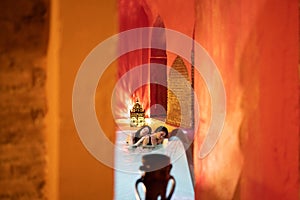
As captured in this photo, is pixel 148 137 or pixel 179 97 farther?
pixel 179 97

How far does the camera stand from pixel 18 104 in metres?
0.92

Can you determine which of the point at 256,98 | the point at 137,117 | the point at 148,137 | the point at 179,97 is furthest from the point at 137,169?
the point at 137,117

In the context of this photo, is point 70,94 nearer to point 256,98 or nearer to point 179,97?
point 256,98

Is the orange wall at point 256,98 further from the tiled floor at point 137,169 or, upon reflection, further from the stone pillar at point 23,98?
the stone pillar at point 23,98

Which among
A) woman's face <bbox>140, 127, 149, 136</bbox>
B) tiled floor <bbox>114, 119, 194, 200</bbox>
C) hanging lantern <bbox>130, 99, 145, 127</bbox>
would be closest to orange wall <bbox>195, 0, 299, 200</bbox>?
tiled floor <bbox>114, 119, 194, 200</bbox>

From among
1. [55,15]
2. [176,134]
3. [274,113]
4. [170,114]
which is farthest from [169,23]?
[55,15]

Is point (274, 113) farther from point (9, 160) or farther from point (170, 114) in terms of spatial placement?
point (170, 114)

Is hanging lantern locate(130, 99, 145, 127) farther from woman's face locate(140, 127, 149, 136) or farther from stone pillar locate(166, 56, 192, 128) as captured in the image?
woman's face locate(140, 127, 149, 136)

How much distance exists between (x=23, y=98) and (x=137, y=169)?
2561 millimetres

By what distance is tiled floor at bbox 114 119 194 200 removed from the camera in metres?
2.85

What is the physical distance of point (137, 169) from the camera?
3.39 m

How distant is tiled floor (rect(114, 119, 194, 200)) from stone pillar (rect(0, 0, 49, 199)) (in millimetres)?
1680

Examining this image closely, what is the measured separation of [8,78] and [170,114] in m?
4.38

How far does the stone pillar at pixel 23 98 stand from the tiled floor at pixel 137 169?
1.68m
